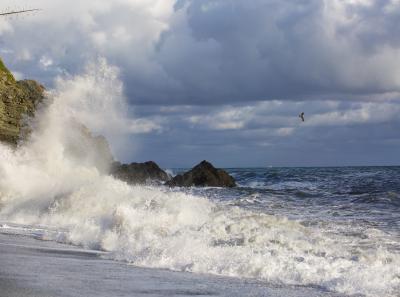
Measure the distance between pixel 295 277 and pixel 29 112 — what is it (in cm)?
2817

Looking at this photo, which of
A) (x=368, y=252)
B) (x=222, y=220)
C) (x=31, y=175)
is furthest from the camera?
(x=31, y=175)

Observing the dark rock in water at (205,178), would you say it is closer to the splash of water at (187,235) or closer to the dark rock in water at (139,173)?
the dark rock in water at (139,173)

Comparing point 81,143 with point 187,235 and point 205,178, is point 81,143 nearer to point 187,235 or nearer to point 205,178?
point 205,178

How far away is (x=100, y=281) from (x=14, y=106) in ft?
92.0

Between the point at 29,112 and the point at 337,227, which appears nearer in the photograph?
the point at 337,227

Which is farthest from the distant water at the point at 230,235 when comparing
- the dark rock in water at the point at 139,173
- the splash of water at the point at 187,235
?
the dark rock in water at the point at 139,173

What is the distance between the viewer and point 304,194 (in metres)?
38.5

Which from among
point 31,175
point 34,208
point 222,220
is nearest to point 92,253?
point 222,220

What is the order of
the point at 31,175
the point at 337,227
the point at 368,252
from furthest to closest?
the point at 31,175 < the point at 337,227 < the point at 368,252

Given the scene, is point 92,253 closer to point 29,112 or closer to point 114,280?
point 114,280

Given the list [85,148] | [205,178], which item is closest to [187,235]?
[85,148]

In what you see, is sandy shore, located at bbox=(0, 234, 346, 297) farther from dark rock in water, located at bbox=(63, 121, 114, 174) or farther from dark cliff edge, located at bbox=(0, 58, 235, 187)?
dark rock in water, located at bbox=(63, 121, 114, 174)

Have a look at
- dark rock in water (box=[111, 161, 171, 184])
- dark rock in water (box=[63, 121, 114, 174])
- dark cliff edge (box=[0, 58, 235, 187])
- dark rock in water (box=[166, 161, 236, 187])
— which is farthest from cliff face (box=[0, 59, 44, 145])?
dark rock in water (box=[111, 161, 171, 184])

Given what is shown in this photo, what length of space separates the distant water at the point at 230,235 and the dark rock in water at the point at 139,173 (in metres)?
30.0
